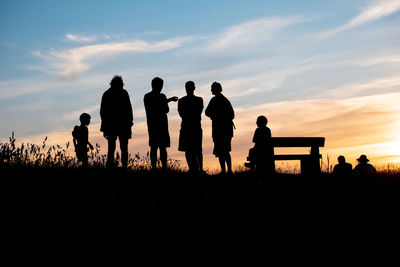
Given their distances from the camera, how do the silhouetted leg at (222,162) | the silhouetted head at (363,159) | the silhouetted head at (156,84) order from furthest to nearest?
1. the silhouetted head at (363,159)
2. the silhouetted leg at (222,162)
3. the silhouetted head at (156,84)

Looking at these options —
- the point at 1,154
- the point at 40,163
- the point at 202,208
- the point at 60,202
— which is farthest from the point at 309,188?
the point at 1,154

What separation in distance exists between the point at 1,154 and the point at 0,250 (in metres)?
5.72

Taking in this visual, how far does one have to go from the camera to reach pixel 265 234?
5.38 meters

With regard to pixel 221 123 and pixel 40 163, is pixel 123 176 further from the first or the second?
pixel 221 123

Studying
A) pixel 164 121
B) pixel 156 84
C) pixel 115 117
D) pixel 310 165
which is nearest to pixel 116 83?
pixel 115 117

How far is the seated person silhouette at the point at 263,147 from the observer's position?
464 inches

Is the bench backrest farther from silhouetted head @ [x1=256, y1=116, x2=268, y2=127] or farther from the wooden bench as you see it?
silhouetted head @ [x1=256, y1=116, x2=268, y2=127]

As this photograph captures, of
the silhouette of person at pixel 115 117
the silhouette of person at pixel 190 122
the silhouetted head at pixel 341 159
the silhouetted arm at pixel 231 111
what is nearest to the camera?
the silhouette of person at pixel 115 117

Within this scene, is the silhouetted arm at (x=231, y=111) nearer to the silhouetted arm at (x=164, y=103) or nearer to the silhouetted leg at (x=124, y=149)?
the silhouetted arm at (x=164, y=103)

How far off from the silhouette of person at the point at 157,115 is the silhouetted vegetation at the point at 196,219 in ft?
5.33

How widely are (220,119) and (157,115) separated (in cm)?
160

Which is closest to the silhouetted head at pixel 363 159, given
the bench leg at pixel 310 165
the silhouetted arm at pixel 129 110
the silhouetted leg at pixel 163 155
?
the bench leg at pixel 310 165

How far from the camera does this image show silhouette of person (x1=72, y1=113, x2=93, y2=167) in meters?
12.4

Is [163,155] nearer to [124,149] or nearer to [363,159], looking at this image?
[124,149]
